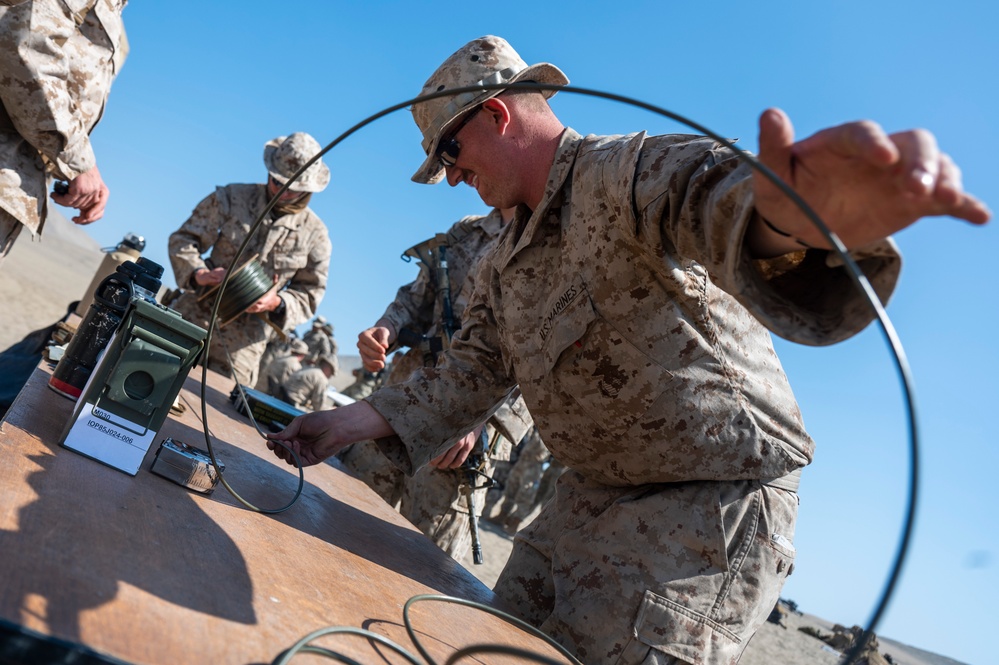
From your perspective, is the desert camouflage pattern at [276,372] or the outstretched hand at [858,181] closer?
the outstretched hand at [858,181]

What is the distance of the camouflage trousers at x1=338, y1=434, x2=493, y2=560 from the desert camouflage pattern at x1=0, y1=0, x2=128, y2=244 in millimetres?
2007

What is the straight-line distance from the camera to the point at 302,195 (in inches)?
226

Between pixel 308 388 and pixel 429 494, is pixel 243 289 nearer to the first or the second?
pixel 429 494

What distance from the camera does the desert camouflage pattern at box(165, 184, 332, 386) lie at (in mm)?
5609

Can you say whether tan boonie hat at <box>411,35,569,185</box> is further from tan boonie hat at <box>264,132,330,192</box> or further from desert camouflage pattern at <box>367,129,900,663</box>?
tan boonie hat at <box>264,132,330,192</box>

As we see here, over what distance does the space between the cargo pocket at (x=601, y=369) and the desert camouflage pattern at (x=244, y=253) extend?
3.91 meters

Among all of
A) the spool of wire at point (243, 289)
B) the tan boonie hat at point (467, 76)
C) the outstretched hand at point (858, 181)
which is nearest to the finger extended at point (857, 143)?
the outstretched hand at point (858, 181)

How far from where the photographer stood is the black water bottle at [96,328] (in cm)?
221

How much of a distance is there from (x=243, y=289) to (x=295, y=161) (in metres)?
1.28

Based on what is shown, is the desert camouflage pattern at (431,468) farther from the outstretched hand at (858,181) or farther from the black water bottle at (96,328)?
the outstretched hand at (858,181)

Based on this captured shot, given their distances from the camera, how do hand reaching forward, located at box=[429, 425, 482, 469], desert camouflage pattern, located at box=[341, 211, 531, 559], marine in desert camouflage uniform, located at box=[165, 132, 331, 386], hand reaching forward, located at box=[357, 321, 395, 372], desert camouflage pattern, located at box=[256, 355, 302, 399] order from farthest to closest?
desert camouflage pattern, located at box=[256, 355, 302, 399] → marine in desert camouflage uniform, located at box=[165, 132, 331, 386] → desert camouflage pattern, located at box=[341, 211, 531, 559] → hand reaching forward, located at box=[357, 321, 395, 372] → hand reaching forward, located at box=[429, 425, 482, 469]

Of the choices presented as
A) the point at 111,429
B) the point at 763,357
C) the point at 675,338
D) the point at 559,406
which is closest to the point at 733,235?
the point at 675,338

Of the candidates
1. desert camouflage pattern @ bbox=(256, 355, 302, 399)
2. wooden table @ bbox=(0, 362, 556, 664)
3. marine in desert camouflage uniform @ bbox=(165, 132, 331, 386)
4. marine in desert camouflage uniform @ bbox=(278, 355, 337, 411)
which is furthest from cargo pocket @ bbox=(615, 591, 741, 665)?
desert camouflage pattern @ bbox=(256, 355, 302, 399)

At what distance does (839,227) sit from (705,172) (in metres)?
0.45
